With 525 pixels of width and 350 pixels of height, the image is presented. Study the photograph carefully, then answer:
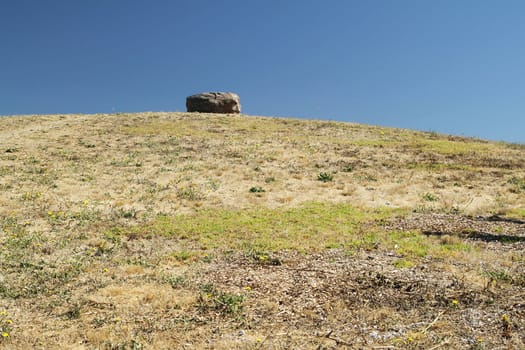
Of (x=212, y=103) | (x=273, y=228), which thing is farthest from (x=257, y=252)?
(x=212, y=103)

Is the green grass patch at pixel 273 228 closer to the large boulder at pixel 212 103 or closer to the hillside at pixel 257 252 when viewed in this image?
the hillside at pixel 257 252

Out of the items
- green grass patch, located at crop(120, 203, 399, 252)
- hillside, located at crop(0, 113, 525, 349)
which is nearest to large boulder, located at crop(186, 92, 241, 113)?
hillside, located at crop(0, 113, 525, 349)

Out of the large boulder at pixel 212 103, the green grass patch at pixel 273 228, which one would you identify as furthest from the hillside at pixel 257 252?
the large boulder at pixel 212 103

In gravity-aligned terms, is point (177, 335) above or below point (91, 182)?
below

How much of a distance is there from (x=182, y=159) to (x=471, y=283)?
2365cm

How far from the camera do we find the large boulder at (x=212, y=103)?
196 ft

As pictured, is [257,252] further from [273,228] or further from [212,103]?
[212,103]

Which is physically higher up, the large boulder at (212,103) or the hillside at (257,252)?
the large boulder at (212,103)

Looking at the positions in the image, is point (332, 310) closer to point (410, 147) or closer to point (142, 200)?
point (142, 200)

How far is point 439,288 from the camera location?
1002cm

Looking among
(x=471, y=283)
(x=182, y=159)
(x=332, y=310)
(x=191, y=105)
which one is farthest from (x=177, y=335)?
(x=191, y=105)

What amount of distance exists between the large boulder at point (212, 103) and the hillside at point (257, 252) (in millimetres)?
29260

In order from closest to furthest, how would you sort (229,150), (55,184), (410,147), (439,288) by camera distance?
(439,288) → (55,184) → (229,150) → (410,147)

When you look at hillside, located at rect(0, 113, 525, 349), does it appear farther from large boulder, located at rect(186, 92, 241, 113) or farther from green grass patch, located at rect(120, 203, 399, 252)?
large boulder, located at rect(186, 92, 241, 113)
